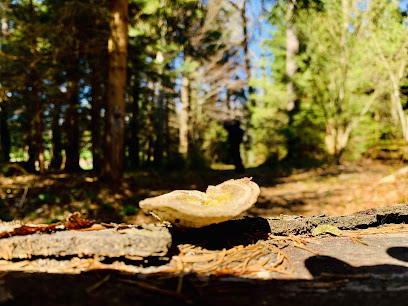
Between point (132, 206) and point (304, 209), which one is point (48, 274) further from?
point (304, 209)

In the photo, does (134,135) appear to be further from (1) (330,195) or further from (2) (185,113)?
(1) (330,195)

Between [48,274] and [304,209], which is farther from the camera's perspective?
[304,209]

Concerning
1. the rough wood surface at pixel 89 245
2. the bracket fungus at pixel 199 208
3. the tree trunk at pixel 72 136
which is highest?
the tree trunk at pixel 72 136

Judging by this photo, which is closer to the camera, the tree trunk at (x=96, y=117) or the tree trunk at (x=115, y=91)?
the tree trunk at (x=115, y=91)

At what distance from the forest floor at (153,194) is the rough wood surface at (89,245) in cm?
398

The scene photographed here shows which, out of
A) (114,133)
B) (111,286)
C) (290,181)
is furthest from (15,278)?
(290,181)

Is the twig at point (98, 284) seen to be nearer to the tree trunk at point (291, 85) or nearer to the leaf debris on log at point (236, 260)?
the leaf debris on log at point (236, 260)

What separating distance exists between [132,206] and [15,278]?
496 cm

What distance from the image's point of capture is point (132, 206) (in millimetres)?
5918

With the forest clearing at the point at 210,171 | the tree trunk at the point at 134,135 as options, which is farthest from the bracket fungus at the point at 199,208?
the tree trunk at the point at 134,135

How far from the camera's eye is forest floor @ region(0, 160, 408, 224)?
549 cm

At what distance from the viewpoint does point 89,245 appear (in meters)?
1.26

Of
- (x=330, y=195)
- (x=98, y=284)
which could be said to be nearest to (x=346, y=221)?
(x=98, y=284)

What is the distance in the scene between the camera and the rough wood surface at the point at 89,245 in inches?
48.9
